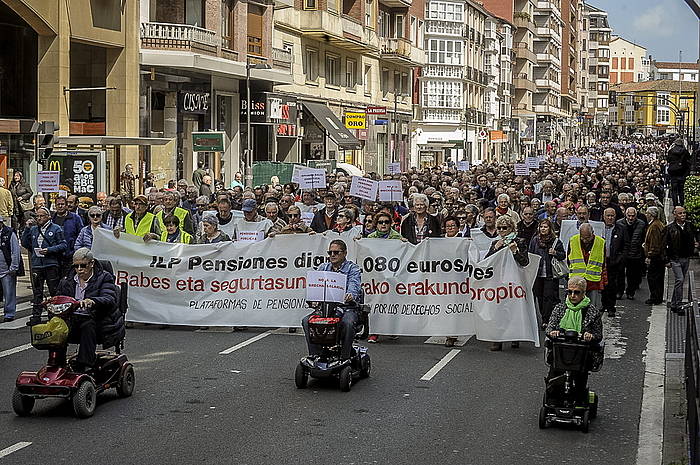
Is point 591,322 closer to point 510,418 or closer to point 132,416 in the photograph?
point 510,418

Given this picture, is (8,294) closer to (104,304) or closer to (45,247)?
(45,247)

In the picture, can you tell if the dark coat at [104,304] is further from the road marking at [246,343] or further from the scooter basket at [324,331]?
the road marking at [246,343]

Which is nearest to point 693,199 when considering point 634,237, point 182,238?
point 634,237

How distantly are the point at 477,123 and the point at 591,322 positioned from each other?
8357 cm

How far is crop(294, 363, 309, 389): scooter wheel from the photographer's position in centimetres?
1180

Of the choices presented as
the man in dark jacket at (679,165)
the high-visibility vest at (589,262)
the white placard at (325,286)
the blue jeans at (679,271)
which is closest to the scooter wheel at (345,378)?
the white placard at (325,286)

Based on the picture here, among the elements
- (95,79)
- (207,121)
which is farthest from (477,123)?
(95,79)

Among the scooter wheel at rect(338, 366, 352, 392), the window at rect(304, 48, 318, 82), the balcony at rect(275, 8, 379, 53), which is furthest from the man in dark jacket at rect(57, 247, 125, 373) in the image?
the window at rect(304, 48, 318, 82)

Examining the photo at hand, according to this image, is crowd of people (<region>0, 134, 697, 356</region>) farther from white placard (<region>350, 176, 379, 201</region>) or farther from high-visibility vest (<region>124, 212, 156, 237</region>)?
white placard (<region>350, 176, 379, 201</region>)

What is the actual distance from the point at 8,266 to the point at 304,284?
4.30 meters

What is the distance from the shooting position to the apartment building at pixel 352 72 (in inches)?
2008

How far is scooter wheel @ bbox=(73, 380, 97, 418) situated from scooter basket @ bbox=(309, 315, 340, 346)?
2261mm

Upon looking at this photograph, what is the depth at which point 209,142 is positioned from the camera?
37.0 metres

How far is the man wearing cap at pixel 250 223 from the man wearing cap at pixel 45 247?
2.71 m
